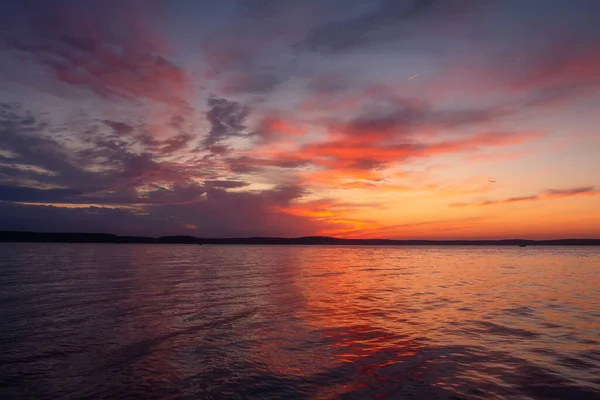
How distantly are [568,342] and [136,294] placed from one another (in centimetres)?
→ 2949

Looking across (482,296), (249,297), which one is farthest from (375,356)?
(482,296)

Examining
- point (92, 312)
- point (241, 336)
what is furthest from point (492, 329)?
point (92, 312)

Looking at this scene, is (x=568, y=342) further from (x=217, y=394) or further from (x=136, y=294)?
(x=136, y=294)

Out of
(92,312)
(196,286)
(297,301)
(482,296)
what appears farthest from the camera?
(196,286)

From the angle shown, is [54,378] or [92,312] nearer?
[54,378]

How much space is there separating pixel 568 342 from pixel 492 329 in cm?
344

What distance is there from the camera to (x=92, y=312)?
941 inches

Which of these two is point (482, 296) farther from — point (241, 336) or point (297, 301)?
point (241, 336)

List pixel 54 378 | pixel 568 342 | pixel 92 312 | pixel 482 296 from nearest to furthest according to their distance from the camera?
pixel 54 378
pixel 568 342
pixel 92 312
pixel 482 296

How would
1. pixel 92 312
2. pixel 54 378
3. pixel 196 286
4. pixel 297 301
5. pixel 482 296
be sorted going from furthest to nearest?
pixel 196 286, pixel 482 296, pixel 297 301, pixel 92 312, pixel 54 378

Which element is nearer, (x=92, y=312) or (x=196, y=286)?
(x=92, y=312)

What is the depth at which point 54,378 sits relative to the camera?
1259cm

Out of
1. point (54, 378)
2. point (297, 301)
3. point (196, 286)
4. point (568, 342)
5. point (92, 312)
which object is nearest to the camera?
point (54, 378)

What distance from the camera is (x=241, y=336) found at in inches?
730
